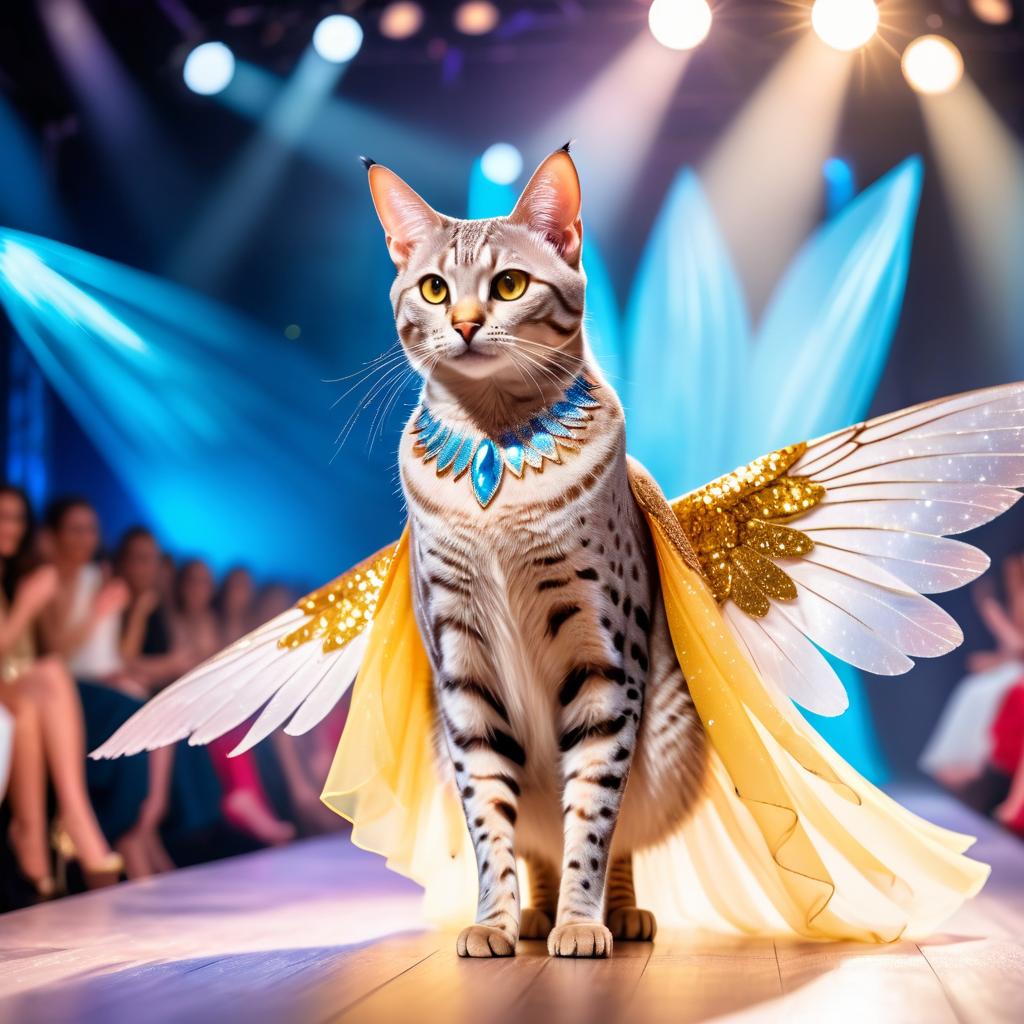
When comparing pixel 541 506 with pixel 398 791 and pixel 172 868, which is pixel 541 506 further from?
pixel 172 868

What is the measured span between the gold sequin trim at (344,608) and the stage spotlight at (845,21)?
2.80 metres

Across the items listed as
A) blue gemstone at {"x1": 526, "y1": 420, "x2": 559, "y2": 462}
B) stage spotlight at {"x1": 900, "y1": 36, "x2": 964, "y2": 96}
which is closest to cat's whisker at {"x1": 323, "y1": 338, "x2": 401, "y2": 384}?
blue gemstone at {"x1": 526, "y1": 420, "x2": 559, "y2": 462}

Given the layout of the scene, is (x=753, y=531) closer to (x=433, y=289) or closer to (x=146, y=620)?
(x=433, y=289)

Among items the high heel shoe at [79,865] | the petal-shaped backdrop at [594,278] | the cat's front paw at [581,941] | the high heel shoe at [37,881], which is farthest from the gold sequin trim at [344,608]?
the petal-shaped backdrop at [594,278]

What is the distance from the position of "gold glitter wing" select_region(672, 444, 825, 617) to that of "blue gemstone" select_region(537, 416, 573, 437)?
0.36m

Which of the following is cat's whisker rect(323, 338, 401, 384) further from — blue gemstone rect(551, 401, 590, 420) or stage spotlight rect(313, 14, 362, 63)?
stage spotlight rect(313, 14, 362, 63)

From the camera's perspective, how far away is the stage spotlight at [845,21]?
3.84 metres

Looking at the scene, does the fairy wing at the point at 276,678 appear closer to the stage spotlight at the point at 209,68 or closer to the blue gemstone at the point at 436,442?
the blue gemstone at the point at 436,442

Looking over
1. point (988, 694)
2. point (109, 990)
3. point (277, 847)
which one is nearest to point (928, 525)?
point (109, 990)

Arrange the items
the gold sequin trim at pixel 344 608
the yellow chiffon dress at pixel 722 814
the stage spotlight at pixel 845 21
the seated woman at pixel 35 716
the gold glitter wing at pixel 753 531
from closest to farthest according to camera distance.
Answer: the yellow chiffon dress at pixel 722 814 < the gold glitter wing at pixel 753 531 < the gold sequin trim at pixel 344 608 < the seated woman at pixel 35 716 < the stage spotlight at pixel 845 21

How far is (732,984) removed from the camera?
1.41 m

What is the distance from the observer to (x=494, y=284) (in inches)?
65.5

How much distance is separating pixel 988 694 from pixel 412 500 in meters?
3.35

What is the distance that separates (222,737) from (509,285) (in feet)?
8.00
